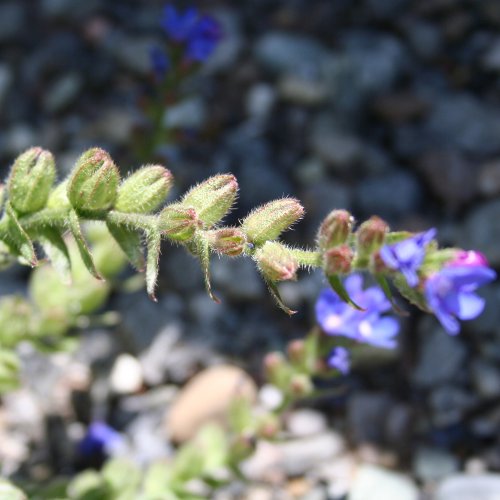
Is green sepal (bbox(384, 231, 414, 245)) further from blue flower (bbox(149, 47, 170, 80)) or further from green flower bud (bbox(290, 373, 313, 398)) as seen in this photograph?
blue flower (bbox(149, 47, 170, 80))

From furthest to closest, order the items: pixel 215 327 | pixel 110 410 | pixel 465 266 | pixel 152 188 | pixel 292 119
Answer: pixel 292 119 < pixel 215 327 < pixel 110 410 < pixel 152 188 < pixel 465 266

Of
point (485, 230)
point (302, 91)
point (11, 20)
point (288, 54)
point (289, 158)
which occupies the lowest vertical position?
point (485, 230)

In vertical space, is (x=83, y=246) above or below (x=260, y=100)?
below

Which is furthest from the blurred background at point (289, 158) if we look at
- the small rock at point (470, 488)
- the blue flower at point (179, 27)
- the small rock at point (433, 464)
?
the blue flower at point (179, 27)

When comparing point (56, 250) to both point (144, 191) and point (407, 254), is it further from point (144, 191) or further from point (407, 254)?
point (407, 254)

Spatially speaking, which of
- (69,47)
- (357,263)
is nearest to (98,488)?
(357,263)

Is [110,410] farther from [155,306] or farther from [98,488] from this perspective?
[98,488]

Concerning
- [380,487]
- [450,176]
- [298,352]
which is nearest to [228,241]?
[298,352]

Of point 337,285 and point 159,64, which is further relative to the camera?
point 159,64
